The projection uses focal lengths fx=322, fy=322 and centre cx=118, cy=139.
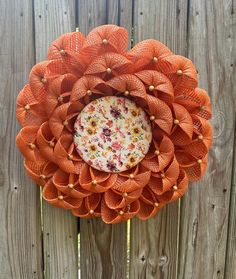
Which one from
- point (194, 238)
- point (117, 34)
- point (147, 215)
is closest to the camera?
point (117, 34)

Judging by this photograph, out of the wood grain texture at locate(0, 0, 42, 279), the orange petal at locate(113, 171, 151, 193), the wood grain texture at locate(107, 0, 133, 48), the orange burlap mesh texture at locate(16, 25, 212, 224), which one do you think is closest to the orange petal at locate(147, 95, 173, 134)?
the orange burlap mesh texture at locate(16, 25, 212, 224)

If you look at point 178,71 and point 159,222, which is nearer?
point 178,71

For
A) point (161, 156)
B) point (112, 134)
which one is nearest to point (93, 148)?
point (112, 134)

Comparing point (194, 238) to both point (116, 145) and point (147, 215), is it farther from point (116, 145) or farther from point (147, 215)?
point (116, 145)

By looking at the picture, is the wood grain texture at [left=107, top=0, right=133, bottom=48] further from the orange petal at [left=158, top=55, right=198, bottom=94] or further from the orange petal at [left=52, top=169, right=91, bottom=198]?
the orange petal at [left=52, top=169, right=91, bottom=198]

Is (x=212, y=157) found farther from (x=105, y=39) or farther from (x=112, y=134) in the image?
(x=105, y=39)

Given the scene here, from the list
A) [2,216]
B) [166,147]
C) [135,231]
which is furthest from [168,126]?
[2,216]

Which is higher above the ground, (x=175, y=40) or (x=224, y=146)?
(x=175, y=40)
